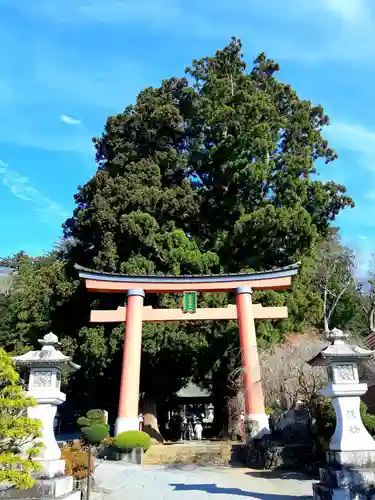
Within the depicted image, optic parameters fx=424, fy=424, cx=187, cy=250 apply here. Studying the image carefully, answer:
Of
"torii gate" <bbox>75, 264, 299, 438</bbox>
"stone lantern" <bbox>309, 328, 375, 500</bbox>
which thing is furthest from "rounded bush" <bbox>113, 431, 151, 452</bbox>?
"stone lantern" <bbox>309, 328, 375, 500</bbox>

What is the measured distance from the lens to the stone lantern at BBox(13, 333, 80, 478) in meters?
6.45

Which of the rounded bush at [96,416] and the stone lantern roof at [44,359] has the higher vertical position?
the stone lantern roof at [44,359]

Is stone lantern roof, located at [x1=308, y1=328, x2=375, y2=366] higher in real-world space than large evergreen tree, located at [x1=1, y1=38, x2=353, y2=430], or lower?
lower

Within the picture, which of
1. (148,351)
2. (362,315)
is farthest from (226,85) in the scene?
(362,315)

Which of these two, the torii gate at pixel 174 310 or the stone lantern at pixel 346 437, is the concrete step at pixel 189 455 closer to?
the torii gate at pixel 174 310

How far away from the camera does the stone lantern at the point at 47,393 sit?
6445 mm

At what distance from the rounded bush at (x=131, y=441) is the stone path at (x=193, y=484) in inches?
30.8

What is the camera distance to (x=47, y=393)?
6793mm

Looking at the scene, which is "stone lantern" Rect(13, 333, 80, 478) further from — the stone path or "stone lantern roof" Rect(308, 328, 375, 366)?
"stone lantern roof" Rect(308, 328, 375, 366)

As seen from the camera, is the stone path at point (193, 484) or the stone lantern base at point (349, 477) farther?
the stone path at point (193, 484)

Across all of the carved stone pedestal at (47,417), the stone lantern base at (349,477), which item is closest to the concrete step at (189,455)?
the carved stone pedestal at (47,417)

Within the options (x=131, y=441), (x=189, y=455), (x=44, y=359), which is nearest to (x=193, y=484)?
(x=131, y=441)

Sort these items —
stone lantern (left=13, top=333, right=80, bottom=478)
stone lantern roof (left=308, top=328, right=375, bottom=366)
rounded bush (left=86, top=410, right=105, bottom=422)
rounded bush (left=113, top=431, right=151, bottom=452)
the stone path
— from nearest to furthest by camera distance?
stone lantern (left=13, top=333, right=80, bottom=478) < stone lantern roof (left=308, top=328, right=375, bottom=366) < the stone path < rounded bush (left=113, top=431, right=151, bottom=452) < rounded bush (left=86, top=410, right=105, bottom=422)

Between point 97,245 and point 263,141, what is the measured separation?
9.19 meters
